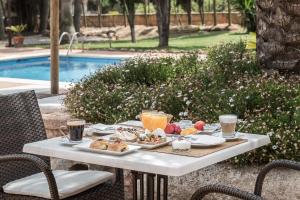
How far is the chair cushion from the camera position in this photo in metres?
3.87

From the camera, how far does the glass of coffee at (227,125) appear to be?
12.5 feet

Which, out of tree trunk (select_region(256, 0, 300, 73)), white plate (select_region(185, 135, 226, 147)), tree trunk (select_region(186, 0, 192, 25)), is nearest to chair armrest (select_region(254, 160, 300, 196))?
white plate (select_region(185, 135, 226, 147))

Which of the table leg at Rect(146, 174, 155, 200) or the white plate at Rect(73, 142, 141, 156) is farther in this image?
the table leg at Rect(146, 174, 155, 200)

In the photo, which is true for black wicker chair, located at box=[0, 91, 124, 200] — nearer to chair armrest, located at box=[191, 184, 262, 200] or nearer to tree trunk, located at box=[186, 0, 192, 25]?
chair armrest, located at box=[191, 184, 262, 200]

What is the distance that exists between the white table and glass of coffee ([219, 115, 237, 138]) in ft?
0.38

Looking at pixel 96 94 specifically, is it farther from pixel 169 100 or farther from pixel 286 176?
pixel 286 176

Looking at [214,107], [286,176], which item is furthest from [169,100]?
[286,176]

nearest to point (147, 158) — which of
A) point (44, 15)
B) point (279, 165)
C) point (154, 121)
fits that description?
point (154, 121)

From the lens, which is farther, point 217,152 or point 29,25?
point 29,25

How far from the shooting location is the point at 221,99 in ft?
19.7

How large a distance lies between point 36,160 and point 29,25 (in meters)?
36.5

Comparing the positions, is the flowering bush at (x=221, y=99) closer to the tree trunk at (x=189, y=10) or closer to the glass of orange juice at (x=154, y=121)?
the glass of orange juice at (x=154, y=121)

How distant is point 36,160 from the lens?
A: 370 cm

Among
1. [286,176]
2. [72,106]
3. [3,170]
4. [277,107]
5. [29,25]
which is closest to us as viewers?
[3,170]
